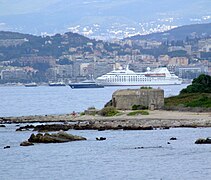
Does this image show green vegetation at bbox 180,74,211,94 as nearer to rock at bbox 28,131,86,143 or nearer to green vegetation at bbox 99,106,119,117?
green vegetation at bbox 99,106,119,117

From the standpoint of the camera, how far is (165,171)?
29578 mm

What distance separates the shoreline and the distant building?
279 centimetres

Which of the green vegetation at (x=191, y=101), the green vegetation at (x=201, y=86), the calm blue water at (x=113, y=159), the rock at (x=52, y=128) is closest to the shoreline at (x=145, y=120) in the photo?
the rock at (x=52, y=128)

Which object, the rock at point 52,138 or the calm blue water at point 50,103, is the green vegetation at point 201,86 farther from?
the rock at point 52,138

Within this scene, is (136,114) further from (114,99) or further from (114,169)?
(114,169)

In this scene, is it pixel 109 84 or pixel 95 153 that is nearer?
pixel 95 153

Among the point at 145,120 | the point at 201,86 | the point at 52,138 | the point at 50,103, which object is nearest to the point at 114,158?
the point at 52,138

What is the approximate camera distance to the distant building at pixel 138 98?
59531mm

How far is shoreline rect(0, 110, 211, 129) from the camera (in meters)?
48.3

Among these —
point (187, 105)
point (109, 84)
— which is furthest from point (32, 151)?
point (109, 84)

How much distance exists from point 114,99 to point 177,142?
74.5 ft

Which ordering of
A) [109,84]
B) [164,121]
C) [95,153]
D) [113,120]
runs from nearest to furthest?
1. [95,153]
2. [164,121]
3. [113,120]
4. [109,84]

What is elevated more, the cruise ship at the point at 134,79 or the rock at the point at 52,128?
the rock at the point at 52,128

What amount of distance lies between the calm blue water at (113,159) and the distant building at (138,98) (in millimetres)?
16396
